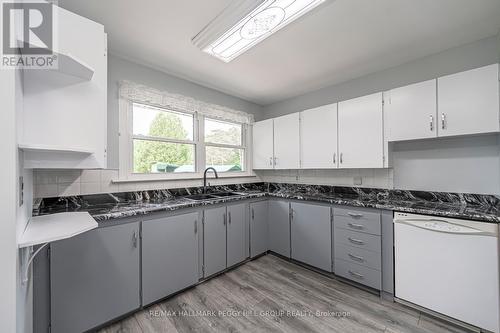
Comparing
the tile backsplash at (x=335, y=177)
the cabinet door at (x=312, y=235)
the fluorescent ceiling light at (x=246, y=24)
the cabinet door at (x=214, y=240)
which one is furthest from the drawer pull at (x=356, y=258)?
the fluorescent ceiling light at (x=246, y=24)

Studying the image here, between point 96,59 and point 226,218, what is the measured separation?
75.3 inches

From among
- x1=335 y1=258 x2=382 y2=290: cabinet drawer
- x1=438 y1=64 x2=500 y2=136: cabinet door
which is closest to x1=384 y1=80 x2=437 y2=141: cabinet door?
x1=438 y1=64 x2=500 y2=136: cabinet door

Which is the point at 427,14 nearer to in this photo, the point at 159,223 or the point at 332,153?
the point at 332,153

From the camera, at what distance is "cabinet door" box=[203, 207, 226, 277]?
2.29m

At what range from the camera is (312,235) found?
2.51 meters

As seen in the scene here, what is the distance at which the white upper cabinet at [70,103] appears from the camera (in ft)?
3.74

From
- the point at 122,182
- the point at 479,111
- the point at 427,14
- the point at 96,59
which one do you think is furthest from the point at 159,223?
the point at 479,111

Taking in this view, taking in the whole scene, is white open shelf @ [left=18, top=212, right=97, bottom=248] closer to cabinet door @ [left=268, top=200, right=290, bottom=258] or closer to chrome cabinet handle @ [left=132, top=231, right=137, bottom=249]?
chrome cabinet handle @ [left=132, top=231, right=137, bottom=249]

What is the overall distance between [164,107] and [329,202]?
2348mm

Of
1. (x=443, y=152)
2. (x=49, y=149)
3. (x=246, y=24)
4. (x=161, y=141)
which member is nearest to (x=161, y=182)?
(x=161, y=141)

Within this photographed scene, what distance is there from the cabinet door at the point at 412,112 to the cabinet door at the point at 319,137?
0.60 m

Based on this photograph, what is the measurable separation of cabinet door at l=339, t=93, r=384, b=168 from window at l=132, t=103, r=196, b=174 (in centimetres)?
202

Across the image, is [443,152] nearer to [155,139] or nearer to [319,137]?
[319,137]

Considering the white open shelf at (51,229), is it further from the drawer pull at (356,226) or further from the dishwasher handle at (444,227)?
the dishwasher handle at (444,227)
